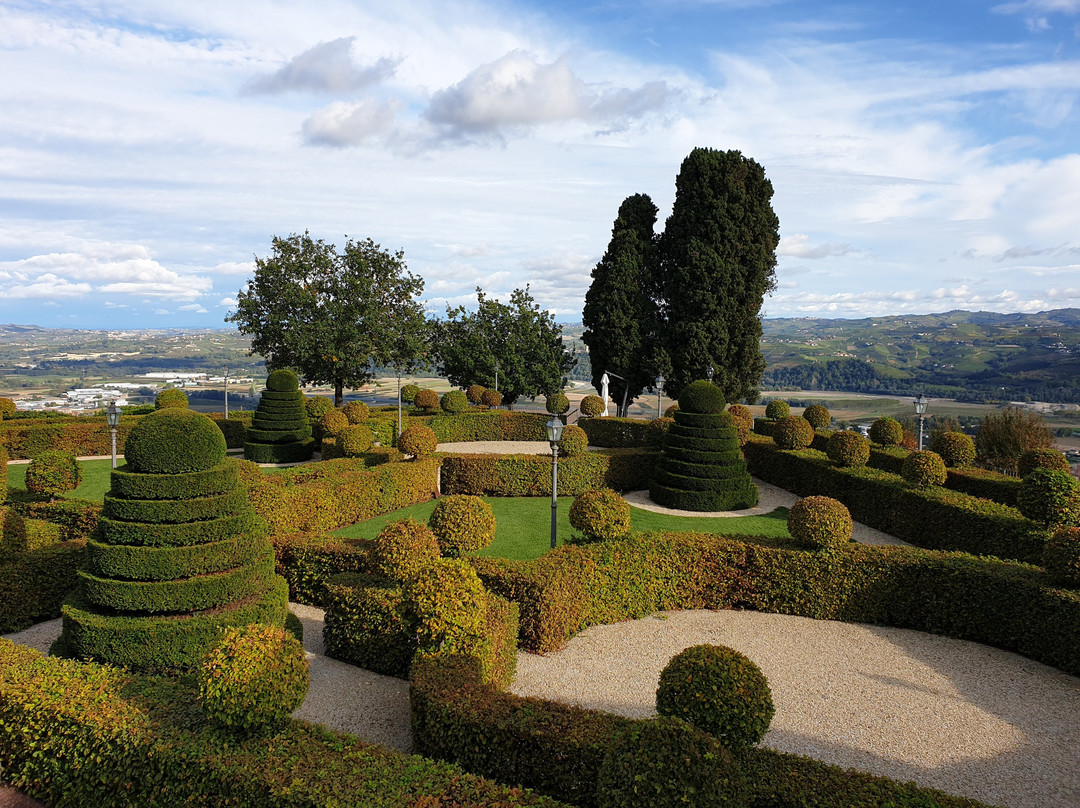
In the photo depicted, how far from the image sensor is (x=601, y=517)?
12016 mm

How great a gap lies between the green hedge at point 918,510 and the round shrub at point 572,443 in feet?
22.7

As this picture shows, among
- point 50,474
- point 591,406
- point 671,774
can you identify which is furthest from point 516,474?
point 671,774

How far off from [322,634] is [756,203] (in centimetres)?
3218

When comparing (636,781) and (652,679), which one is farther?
(652,679)

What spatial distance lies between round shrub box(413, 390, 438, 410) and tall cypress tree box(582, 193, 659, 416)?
33.9ft

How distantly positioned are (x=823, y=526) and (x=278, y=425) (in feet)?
64.3

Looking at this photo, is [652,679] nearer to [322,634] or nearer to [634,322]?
[322,634]

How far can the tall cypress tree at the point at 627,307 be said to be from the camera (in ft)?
119

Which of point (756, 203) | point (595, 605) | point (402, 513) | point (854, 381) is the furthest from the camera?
point (854, 381)

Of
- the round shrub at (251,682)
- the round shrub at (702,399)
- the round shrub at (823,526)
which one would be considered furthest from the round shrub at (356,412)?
the round shrub at (251,682)

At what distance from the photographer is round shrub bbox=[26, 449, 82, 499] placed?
13.8 m

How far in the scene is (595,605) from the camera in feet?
36.8

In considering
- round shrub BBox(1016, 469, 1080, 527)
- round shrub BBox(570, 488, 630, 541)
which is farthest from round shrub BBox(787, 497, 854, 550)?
round shrub BBox(1016, 469, 1080, 527)

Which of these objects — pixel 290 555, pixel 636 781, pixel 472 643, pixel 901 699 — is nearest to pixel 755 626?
pixel 901 699
